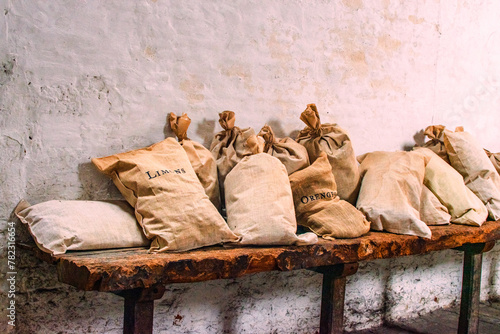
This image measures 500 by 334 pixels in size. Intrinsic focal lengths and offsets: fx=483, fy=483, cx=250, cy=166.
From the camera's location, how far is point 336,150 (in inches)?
103

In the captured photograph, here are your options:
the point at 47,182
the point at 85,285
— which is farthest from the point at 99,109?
the point at 85,285

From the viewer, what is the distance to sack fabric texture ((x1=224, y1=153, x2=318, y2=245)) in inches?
78.9

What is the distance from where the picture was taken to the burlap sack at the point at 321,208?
2297 mm

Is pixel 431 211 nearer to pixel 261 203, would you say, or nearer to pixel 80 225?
pixel 261 203

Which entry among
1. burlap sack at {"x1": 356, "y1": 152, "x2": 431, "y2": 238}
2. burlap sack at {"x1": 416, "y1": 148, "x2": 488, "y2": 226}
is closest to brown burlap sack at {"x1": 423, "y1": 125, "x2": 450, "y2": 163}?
burlap sack at {"x1": 416, "y1": 148, "x2": 488, "y2": 226}

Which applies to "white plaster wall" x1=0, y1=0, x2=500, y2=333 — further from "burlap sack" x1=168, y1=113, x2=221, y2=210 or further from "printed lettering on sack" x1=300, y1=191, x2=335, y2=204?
"printed lettering on sack" x1=300, y1=191, x2=335, y2=204

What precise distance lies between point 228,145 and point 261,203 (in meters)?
0.49

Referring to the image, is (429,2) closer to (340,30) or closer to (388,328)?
(340,30)

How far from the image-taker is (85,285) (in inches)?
59.9

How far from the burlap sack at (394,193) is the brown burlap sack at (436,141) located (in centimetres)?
55

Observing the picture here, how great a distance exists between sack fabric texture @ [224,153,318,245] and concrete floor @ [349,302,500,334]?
1.47 metres

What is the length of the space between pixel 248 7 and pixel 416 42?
1475mm

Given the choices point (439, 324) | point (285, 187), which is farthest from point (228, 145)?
point (439, 324)

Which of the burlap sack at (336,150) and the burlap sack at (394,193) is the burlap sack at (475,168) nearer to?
the burlap sack at (394,193)
